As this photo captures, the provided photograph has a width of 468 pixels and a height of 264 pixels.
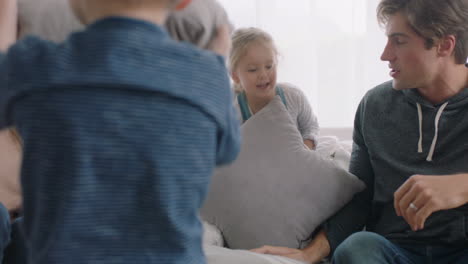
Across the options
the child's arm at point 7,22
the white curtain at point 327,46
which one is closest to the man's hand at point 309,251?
the child's arm at point 7,22

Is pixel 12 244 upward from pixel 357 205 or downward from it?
upward

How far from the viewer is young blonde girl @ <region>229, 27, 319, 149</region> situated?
1.84 m

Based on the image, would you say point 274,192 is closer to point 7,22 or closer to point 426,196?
point 426,196

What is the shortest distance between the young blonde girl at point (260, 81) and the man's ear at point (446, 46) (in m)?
0.61

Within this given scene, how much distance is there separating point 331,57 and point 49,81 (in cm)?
234

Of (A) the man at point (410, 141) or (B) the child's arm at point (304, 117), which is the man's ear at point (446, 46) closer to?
(A) the man at point (410, 141)

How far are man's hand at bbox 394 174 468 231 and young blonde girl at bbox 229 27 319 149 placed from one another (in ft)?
2.42

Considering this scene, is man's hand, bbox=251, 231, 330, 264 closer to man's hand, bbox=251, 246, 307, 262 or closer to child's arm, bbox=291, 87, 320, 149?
man's hand, bbox=251, 246, 307, 262

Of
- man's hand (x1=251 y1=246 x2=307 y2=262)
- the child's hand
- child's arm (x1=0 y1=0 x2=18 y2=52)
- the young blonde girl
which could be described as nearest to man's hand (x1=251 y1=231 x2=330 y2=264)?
man's hand (x1=251 y1=246 x2=307 y2=262)

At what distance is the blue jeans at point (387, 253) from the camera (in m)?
1.19

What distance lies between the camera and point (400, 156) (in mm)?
1381

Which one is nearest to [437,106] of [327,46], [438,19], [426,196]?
[438,19]

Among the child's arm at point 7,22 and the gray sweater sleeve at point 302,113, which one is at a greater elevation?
the child's arm at point 7,22

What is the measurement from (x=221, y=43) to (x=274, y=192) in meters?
0.71
